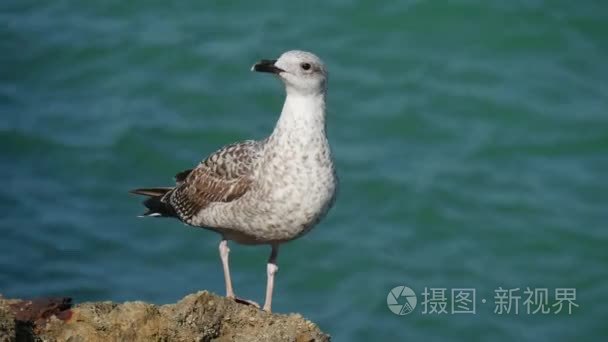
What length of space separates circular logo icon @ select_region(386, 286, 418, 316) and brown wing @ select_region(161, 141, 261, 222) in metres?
4.95

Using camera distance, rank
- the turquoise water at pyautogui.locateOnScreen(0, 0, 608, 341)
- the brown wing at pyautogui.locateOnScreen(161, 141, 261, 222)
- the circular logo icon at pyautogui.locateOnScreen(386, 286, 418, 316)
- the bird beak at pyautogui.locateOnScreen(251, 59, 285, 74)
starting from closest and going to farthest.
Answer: the bird beak at pyautogui.locateOnScreen(251, 59, 285, 74) → the brown wing at pyautogui.locateOnScreen(161, 141, 261, 222) → the circular logo icon at pyautogui.locateOnScreen(386, 286, 418, 316) → the turquoise water at pyautogui.locateOnScreen(0, 0, 608, 341)

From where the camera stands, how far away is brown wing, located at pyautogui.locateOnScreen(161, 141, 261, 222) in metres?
8.52

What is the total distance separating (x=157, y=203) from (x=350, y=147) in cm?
649

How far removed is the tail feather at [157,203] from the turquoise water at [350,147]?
3.81m

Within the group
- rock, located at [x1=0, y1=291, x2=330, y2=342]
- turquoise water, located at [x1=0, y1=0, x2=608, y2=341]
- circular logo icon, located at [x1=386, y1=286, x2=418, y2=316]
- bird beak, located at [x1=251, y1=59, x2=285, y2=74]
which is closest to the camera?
rock, located at [x1=0, y1=291, x2=330, y2=342]

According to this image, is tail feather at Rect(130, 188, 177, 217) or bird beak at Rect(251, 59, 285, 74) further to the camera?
tail feather at Rect(130, 188, 177, 217)

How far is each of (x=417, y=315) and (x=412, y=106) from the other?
344 centimetres

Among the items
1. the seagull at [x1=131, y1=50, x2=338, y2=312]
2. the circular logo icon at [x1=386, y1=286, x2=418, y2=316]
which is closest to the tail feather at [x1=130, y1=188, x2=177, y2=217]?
the seagull at [x1=131, y1=50, x2=338, y2=312]

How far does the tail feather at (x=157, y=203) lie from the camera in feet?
31.5

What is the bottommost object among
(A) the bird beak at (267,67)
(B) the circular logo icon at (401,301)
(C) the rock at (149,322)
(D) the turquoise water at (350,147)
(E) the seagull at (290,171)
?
(C) the rock at (149,322)

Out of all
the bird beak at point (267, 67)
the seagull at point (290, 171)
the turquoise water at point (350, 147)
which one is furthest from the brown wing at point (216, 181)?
the turquoise water at point (350, 147)

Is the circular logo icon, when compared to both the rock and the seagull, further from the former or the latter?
the rock

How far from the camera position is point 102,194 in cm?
1552

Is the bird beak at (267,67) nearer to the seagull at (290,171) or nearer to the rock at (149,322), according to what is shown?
the seagull at (290,171)
